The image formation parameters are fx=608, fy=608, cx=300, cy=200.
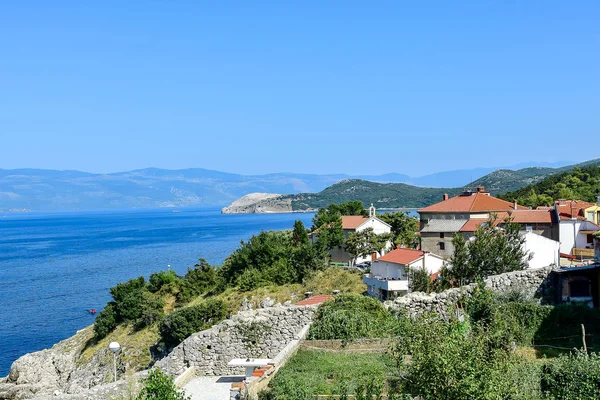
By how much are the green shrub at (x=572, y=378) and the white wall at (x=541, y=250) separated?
732 inches

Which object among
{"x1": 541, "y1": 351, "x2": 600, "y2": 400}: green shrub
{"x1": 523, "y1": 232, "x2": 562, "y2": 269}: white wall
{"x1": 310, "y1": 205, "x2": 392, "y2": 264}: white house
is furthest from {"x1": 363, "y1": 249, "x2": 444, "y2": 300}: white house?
{"x1": 541, "y1": 351, "x2": 600, "y2": 400}: green shrub

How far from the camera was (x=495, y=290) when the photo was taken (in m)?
20.8

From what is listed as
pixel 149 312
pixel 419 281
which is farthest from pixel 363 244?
pixel 419 281

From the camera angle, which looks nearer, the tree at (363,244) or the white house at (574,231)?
the white house at (574,231)

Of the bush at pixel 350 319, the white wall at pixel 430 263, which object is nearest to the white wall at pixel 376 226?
the white wall at pixel 430 263

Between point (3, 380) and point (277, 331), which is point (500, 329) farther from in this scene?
point (3, 380)

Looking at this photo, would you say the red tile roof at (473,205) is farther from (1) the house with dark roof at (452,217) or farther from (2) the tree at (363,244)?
(2) the tree at (363,244)

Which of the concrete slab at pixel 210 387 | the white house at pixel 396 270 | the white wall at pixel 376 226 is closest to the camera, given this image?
the concrete slab at pixel 210 387

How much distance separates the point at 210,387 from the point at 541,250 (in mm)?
19978

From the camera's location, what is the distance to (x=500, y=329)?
48.0 ft

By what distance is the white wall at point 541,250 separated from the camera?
3061 cm

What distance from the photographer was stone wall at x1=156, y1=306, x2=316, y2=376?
19.6 meters

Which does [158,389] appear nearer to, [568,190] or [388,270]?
[388,270]

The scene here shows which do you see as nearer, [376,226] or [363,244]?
[363,244]
